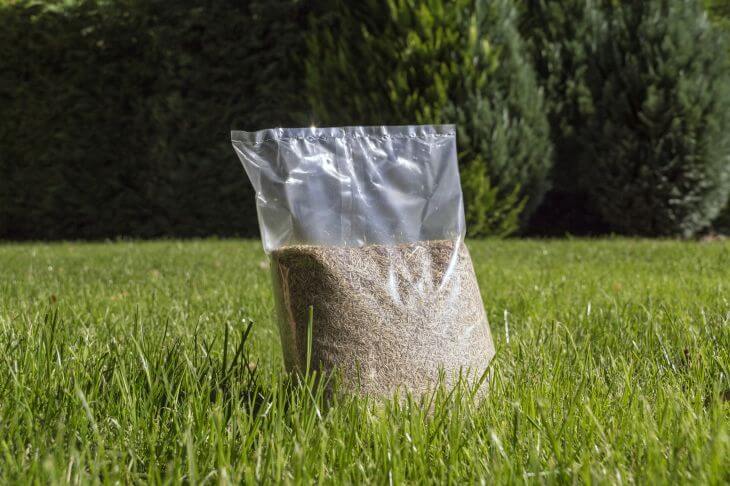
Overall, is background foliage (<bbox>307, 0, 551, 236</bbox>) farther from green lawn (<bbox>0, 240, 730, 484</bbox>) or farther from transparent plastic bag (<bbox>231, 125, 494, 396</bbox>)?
transparent plastic bag (<bbox>231, 125, 494, 396</bbox>)

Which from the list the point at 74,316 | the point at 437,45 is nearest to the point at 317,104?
the point at 437,45

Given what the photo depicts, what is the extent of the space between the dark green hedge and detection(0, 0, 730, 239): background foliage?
0.02 metres

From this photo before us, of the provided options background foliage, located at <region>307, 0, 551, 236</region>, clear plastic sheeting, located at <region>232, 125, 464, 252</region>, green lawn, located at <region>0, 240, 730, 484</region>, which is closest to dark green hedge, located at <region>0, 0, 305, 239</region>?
background foliage, located at <region>307, 0, 551, 236</region>

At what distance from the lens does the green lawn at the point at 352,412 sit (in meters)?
1.12

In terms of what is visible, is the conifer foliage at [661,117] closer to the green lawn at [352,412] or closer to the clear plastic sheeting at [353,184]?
the green lawn at [352,412]

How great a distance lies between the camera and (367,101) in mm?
7180

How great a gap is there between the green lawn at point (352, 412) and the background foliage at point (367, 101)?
185 inches

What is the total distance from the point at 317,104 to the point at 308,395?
6.49 meters

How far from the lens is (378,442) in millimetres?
1234

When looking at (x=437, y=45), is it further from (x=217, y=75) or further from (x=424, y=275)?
(x=424, y=275)

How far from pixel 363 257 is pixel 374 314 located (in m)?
0.12

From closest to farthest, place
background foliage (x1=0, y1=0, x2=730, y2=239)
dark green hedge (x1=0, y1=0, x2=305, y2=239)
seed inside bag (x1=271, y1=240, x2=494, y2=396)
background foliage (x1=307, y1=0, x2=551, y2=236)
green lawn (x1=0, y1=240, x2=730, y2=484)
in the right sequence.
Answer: green lawn (x1=0, y1=240, x2=730, y2=484) → seed inside bag (x1=271, y1=240, x2=494, y2=396) → background foliage (x1=307, y1=0, x2=551, y2=236) → background foliage (x1=0, y1=0, x2=730, y2=239) → dark green hedge (x1=0, y1=0, x2=305, y2=239)

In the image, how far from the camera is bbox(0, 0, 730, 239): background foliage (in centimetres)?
708

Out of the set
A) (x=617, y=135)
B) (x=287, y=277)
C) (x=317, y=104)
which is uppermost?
(x=287, y=277)
